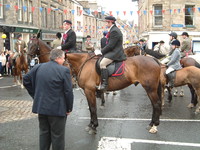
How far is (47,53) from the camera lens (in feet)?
30.4

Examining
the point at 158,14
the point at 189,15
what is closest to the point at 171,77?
the point at 158,14

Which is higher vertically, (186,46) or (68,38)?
(68,38)

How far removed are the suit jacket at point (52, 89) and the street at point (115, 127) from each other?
1653 mm

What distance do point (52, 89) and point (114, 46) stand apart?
9.81ft

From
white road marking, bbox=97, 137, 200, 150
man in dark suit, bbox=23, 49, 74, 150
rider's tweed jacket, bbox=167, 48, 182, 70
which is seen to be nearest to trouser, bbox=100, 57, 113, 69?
white road marking, bbox=97, 137, 200, 150

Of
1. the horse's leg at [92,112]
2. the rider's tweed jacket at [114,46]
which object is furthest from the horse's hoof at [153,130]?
the rider's tweed jacket at [114,46]

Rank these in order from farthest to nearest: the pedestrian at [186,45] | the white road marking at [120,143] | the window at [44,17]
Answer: the window at [44,17] < the pedestrian at [186,45] < the white road marking at [120,143]

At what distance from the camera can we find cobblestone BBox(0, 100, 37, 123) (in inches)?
309

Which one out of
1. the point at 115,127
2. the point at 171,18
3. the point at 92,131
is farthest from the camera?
the point at 171,18

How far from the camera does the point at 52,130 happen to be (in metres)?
4.21

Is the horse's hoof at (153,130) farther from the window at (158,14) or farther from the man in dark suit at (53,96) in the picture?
the window at (158,14)

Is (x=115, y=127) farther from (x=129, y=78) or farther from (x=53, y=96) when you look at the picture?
(x=53, y=96)

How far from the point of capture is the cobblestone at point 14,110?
7836mm

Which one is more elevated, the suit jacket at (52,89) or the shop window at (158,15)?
the shop window at (158,15)
